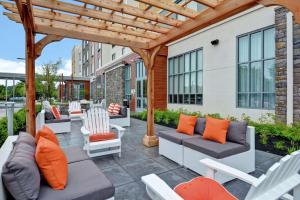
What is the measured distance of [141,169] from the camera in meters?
3.57

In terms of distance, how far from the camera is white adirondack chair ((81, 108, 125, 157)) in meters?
4.05

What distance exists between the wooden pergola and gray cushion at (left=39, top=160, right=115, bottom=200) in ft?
6.52

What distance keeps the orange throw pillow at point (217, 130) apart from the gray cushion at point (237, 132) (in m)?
0.11

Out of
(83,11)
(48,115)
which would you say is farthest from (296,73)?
(48,115)

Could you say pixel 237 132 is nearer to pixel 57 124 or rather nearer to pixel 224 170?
pixel 224 170

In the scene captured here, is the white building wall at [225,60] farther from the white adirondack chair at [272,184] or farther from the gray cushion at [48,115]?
the gray cushion at [48,115]

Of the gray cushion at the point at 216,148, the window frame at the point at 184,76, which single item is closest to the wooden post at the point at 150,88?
the gray cushion at the point at 216,148

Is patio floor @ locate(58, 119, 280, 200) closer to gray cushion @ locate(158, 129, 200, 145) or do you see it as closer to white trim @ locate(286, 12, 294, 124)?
gray cushion @ locate(158, 129, 200, 145)

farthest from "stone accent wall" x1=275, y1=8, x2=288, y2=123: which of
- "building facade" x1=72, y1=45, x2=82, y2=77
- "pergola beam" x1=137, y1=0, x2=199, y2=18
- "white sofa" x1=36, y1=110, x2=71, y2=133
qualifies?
"building facade" x1=72, y1=45, x2=82, y2=77

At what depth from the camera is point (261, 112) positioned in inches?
235

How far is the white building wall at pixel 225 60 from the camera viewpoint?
6091 millimetres

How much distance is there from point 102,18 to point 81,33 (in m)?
0.85

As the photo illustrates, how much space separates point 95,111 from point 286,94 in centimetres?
519

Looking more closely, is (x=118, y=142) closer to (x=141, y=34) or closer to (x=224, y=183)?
(x=224, y=183)
